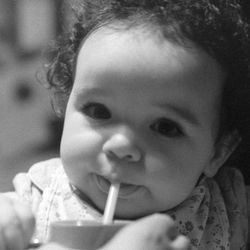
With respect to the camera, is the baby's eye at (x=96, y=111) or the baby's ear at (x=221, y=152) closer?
the baby's eye at (x=96, y=111)

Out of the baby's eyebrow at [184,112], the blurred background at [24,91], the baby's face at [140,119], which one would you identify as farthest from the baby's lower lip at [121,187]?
the blurred background at [24,91]

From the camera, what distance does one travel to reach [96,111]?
0.93m

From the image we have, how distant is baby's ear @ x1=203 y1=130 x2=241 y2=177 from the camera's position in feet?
3.37

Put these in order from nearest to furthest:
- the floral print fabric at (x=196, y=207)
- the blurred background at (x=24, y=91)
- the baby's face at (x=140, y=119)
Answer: the baby's face at (x=140, y=119) < the floral print fabric at (x=196, y=207) < the blurred background at (x=24, y=91)

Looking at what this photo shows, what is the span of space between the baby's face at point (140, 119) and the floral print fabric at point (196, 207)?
59 millimetres

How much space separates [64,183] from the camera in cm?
103

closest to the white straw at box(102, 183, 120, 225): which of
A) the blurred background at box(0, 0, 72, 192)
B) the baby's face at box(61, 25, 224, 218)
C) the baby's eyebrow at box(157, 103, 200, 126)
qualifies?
the baby's face at box(61, 25, 224, 218)

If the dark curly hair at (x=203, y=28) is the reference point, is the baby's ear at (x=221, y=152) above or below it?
below

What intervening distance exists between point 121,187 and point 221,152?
0.70ft

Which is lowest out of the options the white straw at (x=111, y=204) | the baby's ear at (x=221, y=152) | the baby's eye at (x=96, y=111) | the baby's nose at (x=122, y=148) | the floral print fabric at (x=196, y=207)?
the floral print fabric at (x=196, y=207)

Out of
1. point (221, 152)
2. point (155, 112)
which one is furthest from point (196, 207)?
point (155, 112)

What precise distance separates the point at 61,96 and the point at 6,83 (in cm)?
15

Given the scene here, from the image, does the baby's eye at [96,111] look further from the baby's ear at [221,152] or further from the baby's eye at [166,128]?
the baby's ear at [221,152]

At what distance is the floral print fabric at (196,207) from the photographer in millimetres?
991
